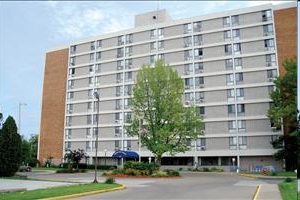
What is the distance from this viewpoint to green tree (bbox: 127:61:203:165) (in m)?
40.0

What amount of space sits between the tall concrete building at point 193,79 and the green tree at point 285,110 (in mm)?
3622

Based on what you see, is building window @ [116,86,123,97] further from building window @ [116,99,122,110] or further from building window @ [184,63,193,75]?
building window @ [184,63,193,75]

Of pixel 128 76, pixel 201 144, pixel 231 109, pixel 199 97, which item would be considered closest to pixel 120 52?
pixel 128 76

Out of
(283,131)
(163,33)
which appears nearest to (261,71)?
(283,131)

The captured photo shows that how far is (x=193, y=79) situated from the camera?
202ft

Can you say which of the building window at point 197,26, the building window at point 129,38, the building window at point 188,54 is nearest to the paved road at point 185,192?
the building window at point 188,54

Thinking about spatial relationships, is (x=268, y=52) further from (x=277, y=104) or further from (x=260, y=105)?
(x=277, y=104)

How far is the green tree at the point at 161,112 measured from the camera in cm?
4000

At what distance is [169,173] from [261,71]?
82.0 ft

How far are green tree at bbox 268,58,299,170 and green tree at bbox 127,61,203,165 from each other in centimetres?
1023

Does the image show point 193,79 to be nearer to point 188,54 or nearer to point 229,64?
point 188,54

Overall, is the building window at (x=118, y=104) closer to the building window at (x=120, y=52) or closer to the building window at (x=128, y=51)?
the building window at (x=120, y=52)

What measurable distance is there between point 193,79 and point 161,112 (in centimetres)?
2239

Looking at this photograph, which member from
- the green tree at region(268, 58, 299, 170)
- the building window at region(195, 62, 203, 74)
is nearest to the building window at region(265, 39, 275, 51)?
the green tree at region(268, 58, 299, 170)
